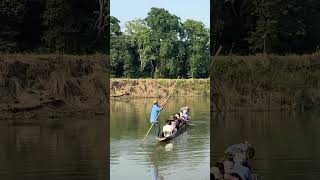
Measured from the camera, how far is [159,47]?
4366 centimetres

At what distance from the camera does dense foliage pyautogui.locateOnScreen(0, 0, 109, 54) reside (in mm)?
22453

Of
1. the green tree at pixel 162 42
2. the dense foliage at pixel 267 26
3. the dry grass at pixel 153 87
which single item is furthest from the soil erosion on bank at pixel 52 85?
the green tree at pixel 162 42

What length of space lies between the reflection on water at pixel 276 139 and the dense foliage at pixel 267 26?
13.5 feet

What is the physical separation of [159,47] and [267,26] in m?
19.4

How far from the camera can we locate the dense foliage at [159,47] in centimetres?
4007

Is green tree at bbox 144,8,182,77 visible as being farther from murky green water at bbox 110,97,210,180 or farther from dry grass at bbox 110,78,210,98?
murky green water at bbox 110,97,210,180

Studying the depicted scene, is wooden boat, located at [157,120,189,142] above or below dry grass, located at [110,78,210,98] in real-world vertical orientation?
below

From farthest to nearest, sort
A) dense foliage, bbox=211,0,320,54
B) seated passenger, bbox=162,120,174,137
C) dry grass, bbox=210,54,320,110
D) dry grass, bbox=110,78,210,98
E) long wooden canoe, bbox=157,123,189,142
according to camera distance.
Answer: dry grass, bbox=110,78,210,98 → dense foliage, bbox=211,0,320,54 → dry grass, bbox=210,54,320,110 → seated passenger, bbox=162,120,174,137 → long wooden canoe, bbox=157,123,189,142

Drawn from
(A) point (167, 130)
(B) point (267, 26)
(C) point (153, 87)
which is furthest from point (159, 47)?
(A) point (167, 130)

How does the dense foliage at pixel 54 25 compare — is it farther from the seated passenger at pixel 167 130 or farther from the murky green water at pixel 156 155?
the seated passenger at pixel 167 130

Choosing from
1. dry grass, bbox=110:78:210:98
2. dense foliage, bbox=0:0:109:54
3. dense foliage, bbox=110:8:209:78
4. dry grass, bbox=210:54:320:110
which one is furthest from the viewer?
dense foliage, bbox=110:8:209:78

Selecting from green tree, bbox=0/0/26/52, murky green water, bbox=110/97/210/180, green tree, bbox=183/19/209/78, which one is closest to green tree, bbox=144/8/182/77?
green tree, bbox=183/19/209/78

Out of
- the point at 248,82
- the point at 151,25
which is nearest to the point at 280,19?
the point at 248,82

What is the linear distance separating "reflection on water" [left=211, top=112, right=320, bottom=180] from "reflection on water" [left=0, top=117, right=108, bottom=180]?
259 centimetres
